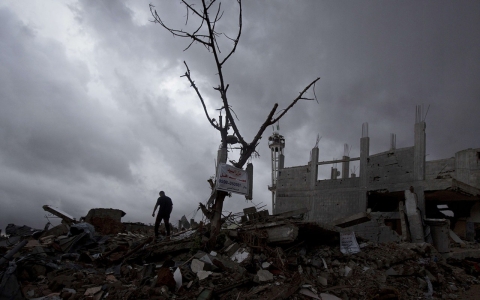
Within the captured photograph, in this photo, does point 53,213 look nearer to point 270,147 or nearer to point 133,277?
point 133,277

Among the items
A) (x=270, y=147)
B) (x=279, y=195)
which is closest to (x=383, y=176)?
(x=279, y=195)

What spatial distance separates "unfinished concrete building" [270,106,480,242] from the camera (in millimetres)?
13109

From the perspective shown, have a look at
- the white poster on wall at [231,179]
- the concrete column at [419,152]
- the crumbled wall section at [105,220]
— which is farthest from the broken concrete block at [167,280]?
the concrete column at [419,152]

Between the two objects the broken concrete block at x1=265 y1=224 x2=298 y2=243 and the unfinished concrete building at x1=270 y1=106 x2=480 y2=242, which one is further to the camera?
the unfinished concrete building at x1=270 y1=106 x2=480 y2=242

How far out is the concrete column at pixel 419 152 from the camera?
1301cm

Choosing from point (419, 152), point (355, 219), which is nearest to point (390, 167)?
point (419, 152)

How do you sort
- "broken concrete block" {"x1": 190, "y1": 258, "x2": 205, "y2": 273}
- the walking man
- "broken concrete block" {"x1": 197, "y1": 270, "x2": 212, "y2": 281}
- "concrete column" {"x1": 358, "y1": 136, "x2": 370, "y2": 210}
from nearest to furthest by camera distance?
1. "broken concrete block" {"x1": 197, "y1": 270, "x2": 212, "y2": 281}
2. "broken concrete block" {"x1": 190, "y1": 258, "x2": 205, "y2": 273}
3. the walking man
4. "concrete column" {"x1": 358, "y1": 136, "x2": 370, "y2": 210}

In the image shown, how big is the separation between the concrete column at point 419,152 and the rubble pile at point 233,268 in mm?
5097

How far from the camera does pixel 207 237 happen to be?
700cm

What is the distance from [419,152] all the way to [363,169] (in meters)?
2.76

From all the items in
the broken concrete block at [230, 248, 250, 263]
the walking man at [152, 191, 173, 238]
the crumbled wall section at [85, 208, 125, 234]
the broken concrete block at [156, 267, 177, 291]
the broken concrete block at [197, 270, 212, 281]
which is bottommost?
the broken concrete block at [156, 267, 177, 291]

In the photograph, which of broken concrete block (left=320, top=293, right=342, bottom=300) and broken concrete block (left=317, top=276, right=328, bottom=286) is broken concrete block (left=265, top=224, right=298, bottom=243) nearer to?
broken concrete block (left=317, top=276, right=328, bottom=286)

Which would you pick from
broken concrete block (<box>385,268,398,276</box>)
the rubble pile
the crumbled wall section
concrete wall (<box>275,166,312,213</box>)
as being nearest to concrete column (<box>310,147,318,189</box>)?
concrete wall (<box>275,166,312,213</box>)

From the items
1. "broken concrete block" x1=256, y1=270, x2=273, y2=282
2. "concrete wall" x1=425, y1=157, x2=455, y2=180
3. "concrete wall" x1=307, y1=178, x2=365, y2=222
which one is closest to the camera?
"broken concrete block" x1=256, y1=270, x2=273, y2=282
